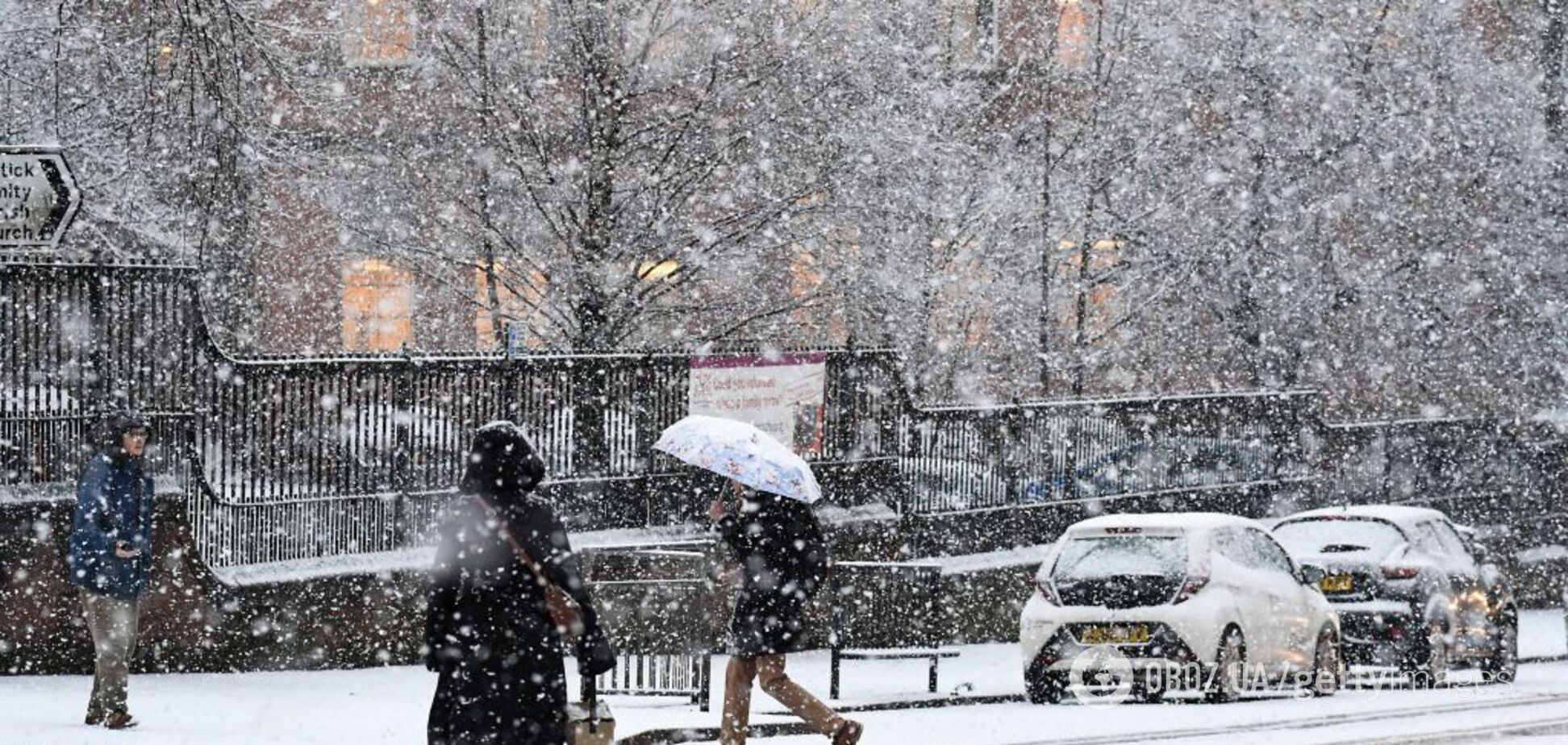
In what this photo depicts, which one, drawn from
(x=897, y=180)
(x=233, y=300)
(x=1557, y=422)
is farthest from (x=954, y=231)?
(x=1557, y=422)

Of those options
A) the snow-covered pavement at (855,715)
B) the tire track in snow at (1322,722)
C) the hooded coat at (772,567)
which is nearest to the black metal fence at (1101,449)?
the snow-covered pavement at (855,715)

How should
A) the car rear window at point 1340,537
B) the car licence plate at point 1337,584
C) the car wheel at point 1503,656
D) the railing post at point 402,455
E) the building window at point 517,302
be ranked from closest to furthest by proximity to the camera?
the railing post at point 402,455, the car licence plate at point 1337,584, the car rear window at point 1340,537, the car wheel at point 1503,656, the building window at point 517,302

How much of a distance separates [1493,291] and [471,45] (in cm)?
1739

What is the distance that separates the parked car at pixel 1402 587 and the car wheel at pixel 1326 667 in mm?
654

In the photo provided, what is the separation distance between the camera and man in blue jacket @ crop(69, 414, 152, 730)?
563 inches

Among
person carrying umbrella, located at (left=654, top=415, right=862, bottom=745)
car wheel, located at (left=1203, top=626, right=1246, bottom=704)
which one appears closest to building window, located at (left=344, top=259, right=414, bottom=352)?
car wheel, located at (left=1203, top=626, right=1246, bottom=704)

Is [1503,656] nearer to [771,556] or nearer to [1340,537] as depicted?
[1340,537]

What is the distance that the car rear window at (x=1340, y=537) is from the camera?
21.0 m

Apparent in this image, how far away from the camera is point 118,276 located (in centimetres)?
1770

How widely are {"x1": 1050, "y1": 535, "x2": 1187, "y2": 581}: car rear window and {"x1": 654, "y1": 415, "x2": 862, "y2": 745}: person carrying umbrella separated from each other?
5302mm

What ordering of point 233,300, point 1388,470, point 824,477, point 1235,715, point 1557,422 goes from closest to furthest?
point 1235,715 → point 824,477 → point 233,300 → point 1388,470 → point 1557,422

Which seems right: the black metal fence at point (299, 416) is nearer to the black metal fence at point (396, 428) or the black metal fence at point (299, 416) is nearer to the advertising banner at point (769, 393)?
the black metal fence at point (396, 428)

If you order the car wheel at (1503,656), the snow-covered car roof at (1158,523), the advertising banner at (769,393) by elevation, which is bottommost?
the car wheel at (1503,656)

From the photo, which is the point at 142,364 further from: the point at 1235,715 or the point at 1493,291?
the point at 1493,291
